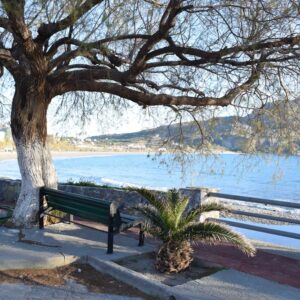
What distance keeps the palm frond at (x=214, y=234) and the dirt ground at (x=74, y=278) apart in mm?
1146

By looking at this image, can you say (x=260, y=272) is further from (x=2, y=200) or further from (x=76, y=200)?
(x=2, y=200)

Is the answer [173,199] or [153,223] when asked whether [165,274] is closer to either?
[153,223]

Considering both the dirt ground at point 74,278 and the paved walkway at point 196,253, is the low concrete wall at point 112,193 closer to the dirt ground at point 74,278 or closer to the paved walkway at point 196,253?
the paved walkway at point 196,253

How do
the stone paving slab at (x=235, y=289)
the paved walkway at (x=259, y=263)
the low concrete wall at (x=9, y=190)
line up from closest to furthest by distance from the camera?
the stone paving slab at (x=235, y=289)
the paved walkway at (x=259, y=263)
the low concrete wall at (x=9, y=190)

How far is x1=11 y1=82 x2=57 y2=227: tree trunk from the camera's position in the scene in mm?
8742

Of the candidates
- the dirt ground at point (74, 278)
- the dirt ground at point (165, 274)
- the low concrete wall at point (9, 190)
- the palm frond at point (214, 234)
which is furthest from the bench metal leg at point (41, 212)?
the low concrete wall at point (9, 190)

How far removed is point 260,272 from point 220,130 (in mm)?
5001

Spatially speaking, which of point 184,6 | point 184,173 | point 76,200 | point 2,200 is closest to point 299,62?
point 184,6

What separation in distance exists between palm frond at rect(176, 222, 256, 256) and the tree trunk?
3.82 meters

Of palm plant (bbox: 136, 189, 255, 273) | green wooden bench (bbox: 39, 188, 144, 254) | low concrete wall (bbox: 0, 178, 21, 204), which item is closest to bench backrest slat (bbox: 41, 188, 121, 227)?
green wooden bench (bbox: 39, 188, 144, 254)

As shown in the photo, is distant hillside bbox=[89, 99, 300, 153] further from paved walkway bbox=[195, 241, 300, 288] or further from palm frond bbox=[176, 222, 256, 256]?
palm frond bbox=[176, 222, 256, 256]

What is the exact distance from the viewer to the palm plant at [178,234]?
242 inches

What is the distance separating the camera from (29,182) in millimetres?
8781

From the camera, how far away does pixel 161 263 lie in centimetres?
636
